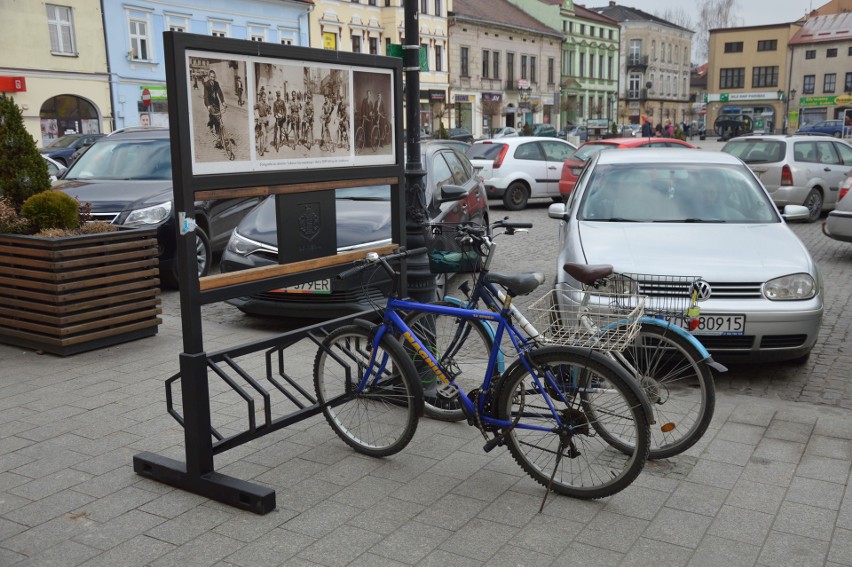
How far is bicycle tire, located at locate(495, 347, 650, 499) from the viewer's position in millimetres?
3926

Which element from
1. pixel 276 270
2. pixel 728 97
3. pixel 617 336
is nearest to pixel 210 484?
pixel 276 270

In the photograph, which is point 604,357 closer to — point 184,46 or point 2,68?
point 184,46

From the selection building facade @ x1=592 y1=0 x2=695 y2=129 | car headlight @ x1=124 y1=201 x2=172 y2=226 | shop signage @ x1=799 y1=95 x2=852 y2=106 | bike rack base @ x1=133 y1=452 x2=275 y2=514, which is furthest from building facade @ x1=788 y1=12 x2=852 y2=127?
bike rack base @ x1=133 y1=452 x2=275 y2=514

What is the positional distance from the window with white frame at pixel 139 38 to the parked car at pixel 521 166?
2236cm

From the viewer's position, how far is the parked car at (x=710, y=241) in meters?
5.89

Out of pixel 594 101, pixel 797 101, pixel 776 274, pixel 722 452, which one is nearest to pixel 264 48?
pixel 722 452

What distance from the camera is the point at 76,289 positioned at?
672 centimetres

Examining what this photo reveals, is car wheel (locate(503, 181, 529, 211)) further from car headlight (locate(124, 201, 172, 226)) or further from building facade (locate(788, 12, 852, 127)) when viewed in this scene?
building facade (locate(788, 12, 852, 127))

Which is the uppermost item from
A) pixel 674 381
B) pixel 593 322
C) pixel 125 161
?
pixel 125 161

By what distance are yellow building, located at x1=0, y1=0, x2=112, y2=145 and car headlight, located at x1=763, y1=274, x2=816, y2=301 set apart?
3068 cm

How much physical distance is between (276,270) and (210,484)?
1.11 m

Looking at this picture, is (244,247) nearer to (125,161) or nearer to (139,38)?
(125,161)

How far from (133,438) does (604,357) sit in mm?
2822

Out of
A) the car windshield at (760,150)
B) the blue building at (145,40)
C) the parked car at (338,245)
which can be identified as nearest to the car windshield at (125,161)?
the parked car at (338,245)
